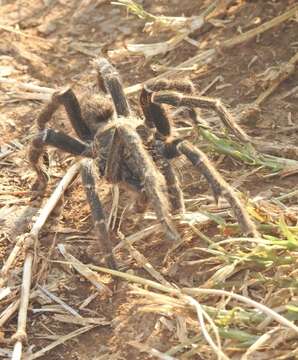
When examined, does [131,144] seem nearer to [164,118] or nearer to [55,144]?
[164,118]

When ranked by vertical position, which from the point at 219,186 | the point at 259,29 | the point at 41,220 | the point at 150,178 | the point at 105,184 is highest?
the point at 150,178

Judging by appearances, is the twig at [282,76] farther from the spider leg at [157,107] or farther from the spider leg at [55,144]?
the spider leg at [55,144]

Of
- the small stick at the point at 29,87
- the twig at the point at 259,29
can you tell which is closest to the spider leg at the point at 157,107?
the small stick at the point at 29,87

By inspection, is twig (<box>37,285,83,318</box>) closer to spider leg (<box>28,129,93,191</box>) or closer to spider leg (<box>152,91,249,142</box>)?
spider leg (<box>28,129,93,191</box>)

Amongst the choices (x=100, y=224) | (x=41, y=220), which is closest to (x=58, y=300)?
(x=100, y=224)

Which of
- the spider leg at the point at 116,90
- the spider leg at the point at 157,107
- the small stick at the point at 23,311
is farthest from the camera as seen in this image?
the spider leg at the point at 116,90

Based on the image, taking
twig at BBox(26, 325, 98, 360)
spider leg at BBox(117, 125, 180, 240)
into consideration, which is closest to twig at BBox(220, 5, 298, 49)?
spider leg at BBox(117, 125, 180, 240)

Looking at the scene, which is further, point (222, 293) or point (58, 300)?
point (58, 300)
